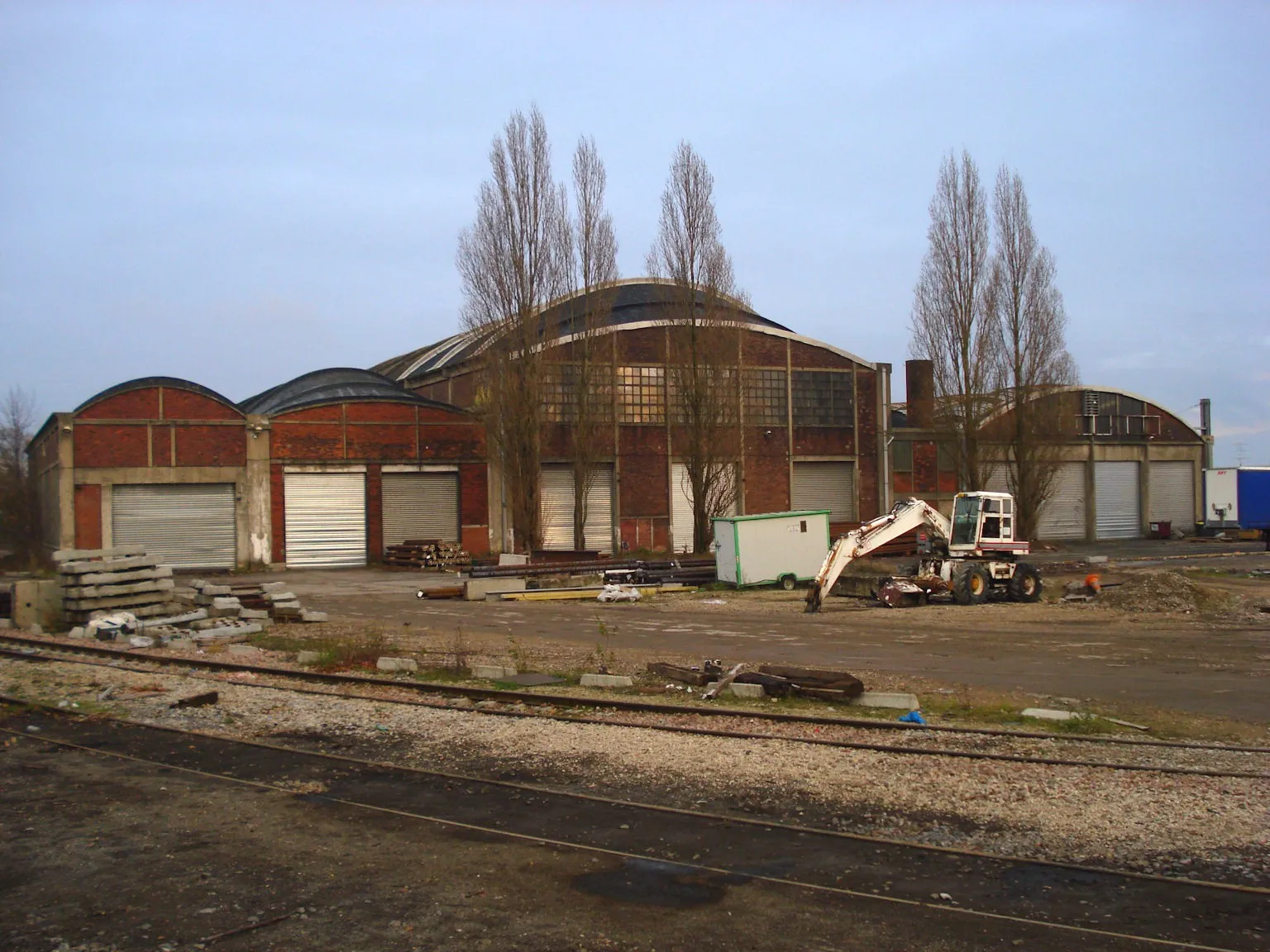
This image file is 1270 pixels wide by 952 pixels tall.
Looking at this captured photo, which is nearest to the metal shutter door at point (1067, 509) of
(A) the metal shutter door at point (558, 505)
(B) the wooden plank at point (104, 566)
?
(A) the metal shutter door at point (558, 505)

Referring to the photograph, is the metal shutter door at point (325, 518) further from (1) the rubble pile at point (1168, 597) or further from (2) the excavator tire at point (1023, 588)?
(1) the rubble pile at point (1168, 597)

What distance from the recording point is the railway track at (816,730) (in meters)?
9.28

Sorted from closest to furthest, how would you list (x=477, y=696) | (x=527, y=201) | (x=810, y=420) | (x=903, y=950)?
(x=903, y=950), (x=477, y=696), (x=527, y=201), (x=810, y=420)

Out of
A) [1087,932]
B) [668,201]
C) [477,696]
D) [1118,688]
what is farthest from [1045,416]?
[1087,932]

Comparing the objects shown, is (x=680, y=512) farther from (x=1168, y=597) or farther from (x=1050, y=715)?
(x=1050, y=715)

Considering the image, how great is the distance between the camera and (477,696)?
12.8m

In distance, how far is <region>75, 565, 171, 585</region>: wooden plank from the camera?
21.2 meters

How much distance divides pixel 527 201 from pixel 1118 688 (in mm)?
30810

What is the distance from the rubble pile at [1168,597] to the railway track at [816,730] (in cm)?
1465

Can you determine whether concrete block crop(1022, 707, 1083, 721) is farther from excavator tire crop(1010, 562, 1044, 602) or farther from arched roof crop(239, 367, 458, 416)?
arched roof crop(239, 367, 458, 416)

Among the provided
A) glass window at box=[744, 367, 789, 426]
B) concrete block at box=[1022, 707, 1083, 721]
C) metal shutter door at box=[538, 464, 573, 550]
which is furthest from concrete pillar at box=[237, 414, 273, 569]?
concrete block at box=[1022, 707, 1083, 721]

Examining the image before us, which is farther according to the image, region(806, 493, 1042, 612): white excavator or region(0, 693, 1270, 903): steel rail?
region(806, 493, 1042, 612): white excavator

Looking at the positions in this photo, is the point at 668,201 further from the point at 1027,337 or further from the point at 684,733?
the point at 684,733

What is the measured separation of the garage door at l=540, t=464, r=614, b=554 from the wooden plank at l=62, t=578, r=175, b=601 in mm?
18904
